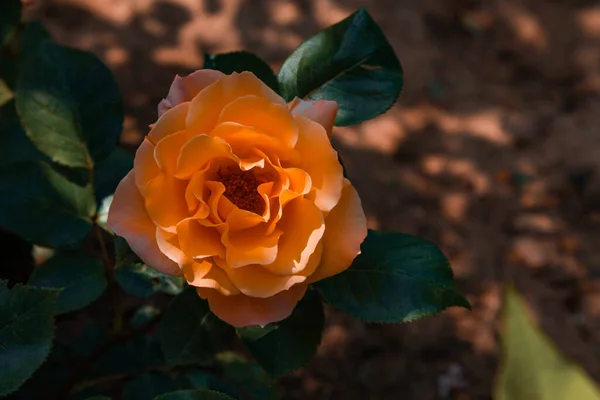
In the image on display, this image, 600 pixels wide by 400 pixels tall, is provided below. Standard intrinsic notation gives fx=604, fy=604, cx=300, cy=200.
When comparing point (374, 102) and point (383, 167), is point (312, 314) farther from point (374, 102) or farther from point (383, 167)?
point (383, 167)

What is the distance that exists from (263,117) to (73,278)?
20.1 inches

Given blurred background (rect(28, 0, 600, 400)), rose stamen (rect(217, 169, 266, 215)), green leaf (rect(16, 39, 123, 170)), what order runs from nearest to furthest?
1. rose stamen (rect(217, 169, 266, 215))
2. green leaf (rect(16, 39, 123, 170))
3. blurred background (rect(28, 0, 600, 400))

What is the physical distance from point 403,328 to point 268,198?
4.99ft

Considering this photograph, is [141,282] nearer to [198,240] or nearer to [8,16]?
[198,240]

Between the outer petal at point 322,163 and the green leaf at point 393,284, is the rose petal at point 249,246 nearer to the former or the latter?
the outer petal at point 322,163

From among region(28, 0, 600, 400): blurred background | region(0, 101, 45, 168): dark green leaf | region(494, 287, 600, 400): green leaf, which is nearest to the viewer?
region(494, 287, 600, 400): green leaf

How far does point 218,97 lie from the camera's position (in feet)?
2.43

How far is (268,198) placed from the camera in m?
0.77

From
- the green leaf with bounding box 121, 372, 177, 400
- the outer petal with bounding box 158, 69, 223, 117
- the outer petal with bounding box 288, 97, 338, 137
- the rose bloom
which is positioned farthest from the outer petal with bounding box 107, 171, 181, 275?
the green leaf with bounding box 121, 372, 177, 400

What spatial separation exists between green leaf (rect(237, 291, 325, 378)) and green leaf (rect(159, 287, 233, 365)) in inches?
2.5

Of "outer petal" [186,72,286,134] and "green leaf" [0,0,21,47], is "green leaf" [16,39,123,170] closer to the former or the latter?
"green leaf" [0,0,21,47]

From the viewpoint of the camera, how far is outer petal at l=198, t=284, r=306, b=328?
2.49 feet

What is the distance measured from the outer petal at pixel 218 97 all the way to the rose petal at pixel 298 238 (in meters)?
0.13

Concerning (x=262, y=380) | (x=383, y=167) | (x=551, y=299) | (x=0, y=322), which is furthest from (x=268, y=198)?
(x=551, y=299)
